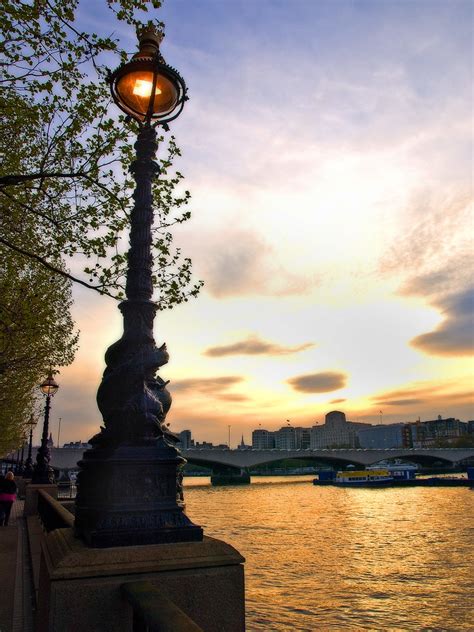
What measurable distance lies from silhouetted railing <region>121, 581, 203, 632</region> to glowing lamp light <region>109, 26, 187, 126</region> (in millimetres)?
4435

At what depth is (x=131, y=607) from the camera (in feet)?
11.5

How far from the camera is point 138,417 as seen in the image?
435 centimetres

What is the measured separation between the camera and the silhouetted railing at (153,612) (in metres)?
2.80

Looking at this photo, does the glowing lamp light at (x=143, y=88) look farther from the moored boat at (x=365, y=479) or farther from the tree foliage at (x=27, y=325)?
the moored boat at (x=365, y=479)

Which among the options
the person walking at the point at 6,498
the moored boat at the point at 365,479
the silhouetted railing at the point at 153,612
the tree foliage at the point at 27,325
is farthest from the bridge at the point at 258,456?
the silhouetted railing at the point at 153,612

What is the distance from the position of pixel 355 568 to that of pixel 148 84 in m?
21.8

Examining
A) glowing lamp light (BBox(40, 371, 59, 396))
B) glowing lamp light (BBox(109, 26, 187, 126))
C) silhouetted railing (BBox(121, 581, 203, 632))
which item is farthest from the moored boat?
silhouetted railing (BBox(121, 581, 203, 632))

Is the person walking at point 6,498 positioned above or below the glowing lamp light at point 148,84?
below

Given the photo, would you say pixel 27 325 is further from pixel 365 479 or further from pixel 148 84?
pixel 365 479

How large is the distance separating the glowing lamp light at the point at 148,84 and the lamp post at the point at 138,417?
0.01 meters

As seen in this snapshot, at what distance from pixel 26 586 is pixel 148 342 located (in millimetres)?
6688

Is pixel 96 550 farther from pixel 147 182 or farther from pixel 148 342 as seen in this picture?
pixel 147 182

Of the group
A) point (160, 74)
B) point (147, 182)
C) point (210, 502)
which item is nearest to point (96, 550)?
point (147, 182)

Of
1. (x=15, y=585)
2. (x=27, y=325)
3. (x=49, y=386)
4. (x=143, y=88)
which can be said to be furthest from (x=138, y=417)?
(x=49, y=386)
